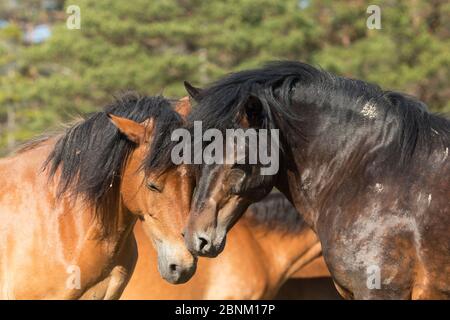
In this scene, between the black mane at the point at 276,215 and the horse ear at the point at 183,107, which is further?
the black mane at the point at 276,215

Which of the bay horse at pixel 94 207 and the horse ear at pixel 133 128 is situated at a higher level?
the horse ear at pixel 133 128

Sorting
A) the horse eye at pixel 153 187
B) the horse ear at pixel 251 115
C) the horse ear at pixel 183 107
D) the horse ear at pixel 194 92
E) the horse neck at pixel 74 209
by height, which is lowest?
the horse neck at pixel 74 209

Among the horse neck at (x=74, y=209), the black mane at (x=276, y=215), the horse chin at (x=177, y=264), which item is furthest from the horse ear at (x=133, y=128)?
the black mane at (x=276, y=215)

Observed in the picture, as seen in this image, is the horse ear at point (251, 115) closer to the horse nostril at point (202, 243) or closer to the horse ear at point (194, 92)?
the horse ear at point (194, 92)

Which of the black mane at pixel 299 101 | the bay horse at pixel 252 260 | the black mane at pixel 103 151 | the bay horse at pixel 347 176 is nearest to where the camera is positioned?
the bay horse at pixel 347 176

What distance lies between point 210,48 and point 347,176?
14.0 metres

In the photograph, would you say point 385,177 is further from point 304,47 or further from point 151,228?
point 304,47

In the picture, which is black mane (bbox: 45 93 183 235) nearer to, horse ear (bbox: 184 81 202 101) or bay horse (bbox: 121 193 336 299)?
horse ear (bbox: 184 81 202 101)

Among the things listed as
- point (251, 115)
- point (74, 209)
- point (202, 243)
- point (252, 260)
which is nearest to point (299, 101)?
point (251, 115)

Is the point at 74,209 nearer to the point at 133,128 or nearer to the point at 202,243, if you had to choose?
the point at 133,128

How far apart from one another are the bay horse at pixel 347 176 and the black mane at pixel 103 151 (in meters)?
0.56

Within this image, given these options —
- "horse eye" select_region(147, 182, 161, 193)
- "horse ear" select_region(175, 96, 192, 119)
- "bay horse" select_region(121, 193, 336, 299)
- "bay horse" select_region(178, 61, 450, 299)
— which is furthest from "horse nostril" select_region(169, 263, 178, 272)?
"bay horse" select_region(121, 193, 336, 299)

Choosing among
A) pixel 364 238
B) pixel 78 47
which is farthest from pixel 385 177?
pixel 78 47

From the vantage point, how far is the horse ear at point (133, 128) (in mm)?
4883
